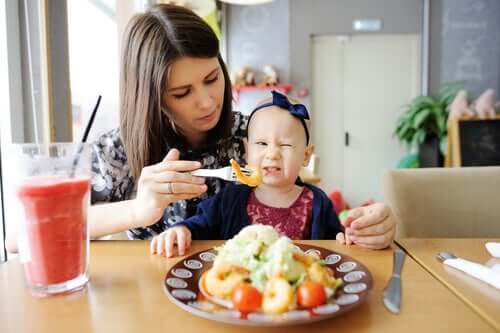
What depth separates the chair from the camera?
1408mm

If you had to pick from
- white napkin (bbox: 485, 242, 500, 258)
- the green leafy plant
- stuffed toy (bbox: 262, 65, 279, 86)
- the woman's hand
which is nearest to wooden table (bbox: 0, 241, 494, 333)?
the woman's hand

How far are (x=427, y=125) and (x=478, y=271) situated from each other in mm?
5254

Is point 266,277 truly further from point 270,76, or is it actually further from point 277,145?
point 270,76

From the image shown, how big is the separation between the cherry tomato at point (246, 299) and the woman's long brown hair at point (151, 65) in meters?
0.80

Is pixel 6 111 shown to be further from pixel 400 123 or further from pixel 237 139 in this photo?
pixel 400 123

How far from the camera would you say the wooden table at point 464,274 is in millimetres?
672

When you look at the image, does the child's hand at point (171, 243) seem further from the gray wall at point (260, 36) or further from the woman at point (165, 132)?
the gray wall at point (260, 36)

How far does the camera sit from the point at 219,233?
51.8 inches

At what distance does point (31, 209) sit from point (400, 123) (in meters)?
5.69

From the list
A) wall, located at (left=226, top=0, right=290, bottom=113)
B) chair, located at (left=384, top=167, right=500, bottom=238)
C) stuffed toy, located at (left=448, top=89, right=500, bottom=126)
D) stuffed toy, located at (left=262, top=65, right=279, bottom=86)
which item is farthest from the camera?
wall, located at (left=226, top=0, right=290, bottom=113)

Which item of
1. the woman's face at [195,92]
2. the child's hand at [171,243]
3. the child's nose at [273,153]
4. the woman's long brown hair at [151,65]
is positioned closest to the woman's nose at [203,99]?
the woman's face at [195,92]

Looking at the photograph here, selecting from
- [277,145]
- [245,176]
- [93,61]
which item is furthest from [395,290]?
[93,61]

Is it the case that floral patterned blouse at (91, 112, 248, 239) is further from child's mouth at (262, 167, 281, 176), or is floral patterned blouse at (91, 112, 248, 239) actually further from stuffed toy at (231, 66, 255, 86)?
stuffed toy at (231, 66, 255, 86)

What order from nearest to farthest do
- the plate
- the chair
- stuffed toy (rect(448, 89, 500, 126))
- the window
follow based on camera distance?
1. the plate
2. the chair
3. the window
4. stuffed toy (rect(448, 89, 500, 126))
